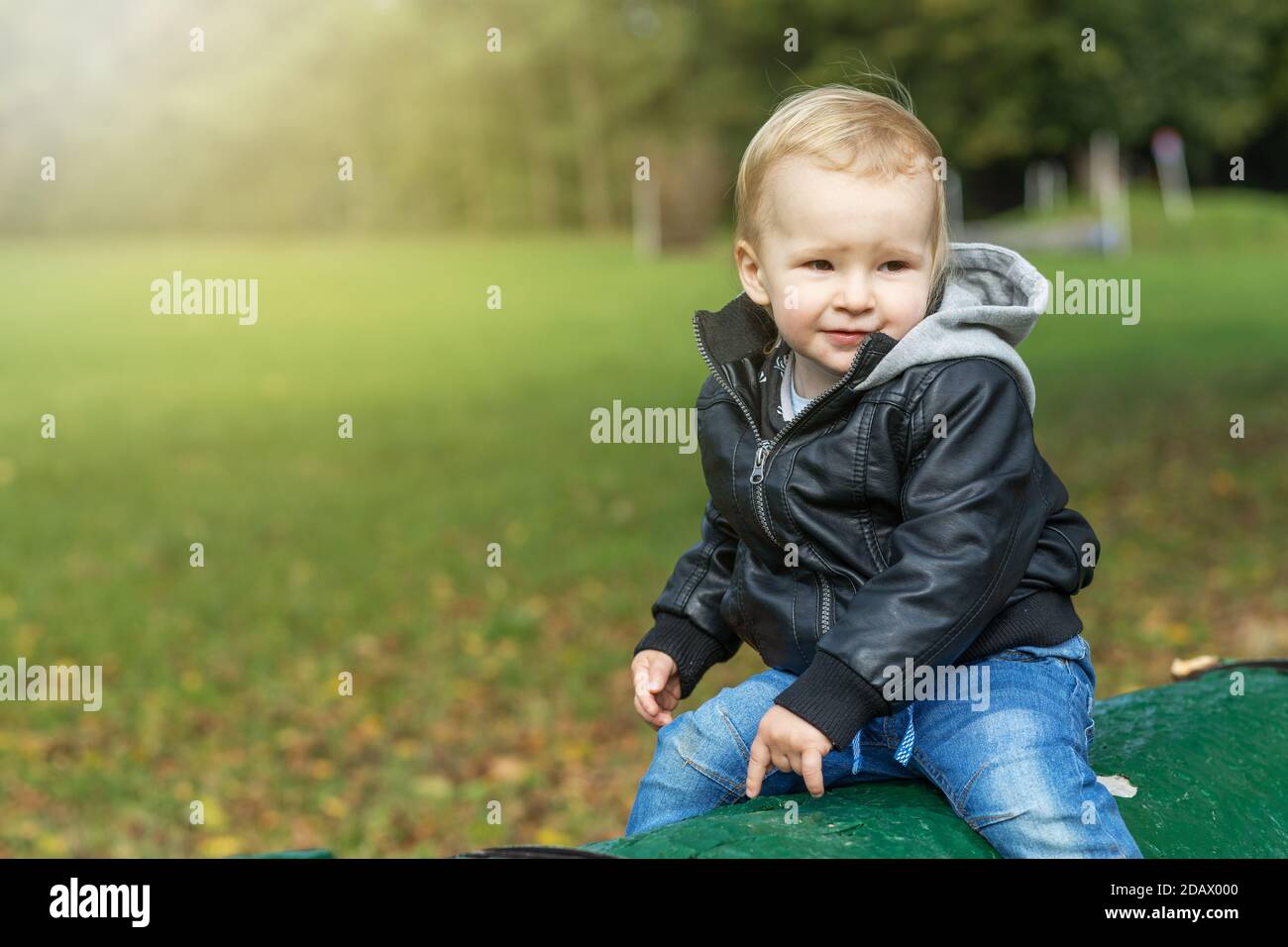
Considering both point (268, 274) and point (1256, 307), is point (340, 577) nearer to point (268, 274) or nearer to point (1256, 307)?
point (1256, 307)

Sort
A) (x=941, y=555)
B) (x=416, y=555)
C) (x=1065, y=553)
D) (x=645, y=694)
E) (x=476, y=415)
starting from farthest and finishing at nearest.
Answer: (x=476, y=415) → (x=416, y=555) → (x=645, y=694) → (x=1065, y=553) → (x=941, y=555)

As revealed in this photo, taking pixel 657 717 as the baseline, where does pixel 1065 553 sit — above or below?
above

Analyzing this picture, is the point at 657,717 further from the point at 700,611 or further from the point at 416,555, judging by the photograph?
the point at 416,555

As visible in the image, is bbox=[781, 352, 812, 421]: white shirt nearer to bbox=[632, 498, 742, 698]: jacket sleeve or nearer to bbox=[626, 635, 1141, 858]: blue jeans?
bbox=[632, 498, 742, 698]: jacket sleeve

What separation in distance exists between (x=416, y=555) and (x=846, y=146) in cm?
721

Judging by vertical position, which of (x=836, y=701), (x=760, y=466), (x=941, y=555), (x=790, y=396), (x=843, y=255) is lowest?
(x=836, y=701)

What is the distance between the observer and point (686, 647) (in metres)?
2.84

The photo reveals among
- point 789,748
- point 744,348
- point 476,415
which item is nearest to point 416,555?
point 476,415

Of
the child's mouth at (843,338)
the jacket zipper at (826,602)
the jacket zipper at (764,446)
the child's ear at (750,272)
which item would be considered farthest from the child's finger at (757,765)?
the child's ear at (750,272)

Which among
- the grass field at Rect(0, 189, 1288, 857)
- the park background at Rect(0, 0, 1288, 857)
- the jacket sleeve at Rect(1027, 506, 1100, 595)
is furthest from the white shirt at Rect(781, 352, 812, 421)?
the grass field at Rect(0, 189, 1288, 857)

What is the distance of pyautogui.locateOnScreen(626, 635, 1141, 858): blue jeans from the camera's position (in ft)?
7.45

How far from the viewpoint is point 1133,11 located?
18.9m
